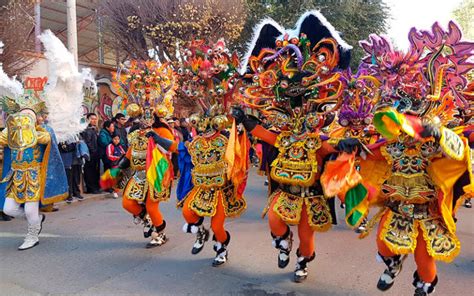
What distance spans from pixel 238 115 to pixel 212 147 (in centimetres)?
45

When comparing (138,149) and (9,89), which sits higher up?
(9,89)

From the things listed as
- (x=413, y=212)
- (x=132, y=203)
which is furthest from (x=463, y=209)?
(x=132, y=203)

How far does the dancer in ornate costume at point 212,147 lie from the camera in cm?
408

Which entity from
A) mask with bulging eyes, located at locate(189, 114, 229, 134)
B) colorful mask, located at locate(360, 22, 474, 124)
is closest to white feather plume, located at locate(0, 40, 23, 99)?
mask with bulging eyes, located at locate(189, 114, 229, 134)

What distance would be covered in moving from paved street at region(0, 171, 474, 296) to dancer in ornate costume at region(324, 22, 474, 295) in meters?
0.84

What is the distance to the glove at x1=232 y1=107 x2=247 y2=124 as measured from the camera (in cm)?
393

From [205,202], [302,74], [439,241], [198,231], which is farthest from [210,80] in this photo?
[439,241]

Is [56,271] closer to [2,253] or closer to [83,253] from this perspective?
[83,253]

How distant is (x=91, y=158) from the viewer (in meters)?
8.53

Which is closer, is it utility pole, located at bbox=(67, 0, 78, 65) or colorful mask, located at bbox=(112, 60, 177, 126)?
colorful mask, located at bbox=(112, 60, 177, 126)

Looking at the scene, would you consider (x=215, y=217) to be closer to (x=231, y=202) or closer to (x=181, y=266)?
(x=231, y=202)

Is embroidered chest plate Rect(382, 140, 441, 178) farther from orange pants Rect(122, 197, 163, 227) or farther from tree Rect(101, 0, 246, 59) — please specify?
tree Rect(101, 0, 246, 59)

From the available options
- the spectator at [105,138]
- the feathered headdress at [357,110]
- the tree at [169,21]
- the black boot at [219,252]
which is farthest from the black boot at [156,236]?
the tree at [169,21]

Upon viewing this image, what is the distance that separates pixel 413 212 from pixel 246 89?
73.8 inches
